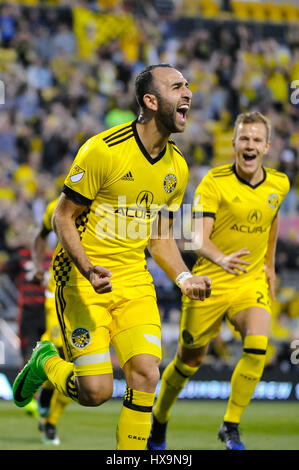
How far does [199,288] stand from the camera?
5.12 meters

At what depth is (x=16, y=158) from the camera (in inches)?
585

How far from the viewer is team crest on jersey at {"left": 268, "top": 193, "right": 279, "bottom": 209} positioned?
717 centimetres

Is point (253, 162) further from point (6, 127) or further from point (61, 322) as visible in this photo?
point (6, 127)

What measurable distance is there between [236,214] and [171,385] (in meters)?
1.51

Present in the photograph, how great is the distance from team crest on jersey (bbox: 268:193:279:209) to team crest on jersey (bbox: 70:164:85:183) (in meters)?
2.42

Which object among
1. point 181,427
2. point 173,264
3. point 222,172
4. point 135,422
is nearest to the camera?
point 135,422

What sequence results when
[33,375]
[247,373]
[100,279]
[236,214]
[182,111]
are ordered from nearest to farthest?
[100,279] < [182,111] < [33,375] < [247,373] < [236,214]

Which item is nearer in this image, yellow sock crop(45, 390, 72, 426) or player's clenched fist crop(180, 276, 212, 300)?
player's clenched fist crop(180, 276, 212, 300)

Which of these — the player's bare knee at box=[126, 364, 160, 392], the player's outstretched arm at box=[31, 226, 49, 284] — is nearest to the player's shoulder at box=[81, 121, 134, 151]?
the player's bare knee at box=[126, 364, 160, 392]

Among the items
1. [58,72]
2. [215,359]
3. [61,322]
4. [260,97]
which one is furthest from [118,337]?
[260,97]

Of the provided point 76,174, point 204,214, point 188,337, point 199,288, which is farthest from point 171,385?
point 76,174

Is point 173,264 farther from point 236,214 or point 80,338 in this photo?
point 236,214

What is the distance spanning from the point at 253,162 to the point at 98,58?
11255mm

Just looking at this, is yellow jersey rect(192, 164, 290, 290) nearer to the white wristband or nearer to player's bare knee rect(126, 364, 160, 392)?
the white wristband
